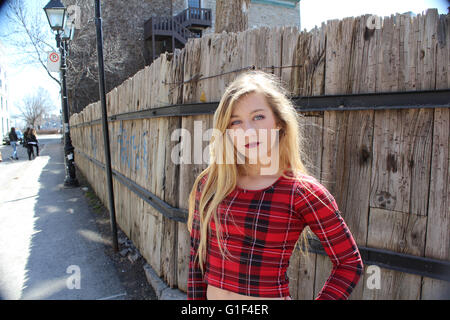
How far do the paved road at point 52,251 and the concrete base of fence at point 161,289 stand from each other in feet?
1.10

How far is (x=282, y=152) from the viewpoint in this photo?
1.56 metres

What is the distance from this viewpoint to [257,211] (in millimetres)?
1403

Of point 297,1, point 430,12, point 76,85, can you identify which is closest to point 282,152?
point 430,12

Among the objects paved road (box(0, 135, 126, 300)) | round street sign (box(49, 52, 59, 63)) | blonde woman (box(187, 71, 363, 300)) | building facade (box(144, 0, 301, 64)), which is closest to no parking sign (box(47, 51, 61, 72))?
round street sign (box(49, 52, 59, 63))

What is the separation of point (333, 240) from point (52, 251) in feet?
14.5

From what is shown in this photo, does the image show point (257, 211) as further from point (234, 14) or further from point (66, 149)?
point (66, 149)

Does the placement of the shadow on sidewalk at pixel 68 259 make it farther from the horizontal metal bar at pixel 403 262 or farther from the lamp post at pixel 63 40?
the horizontal metal bar at pixel 403 262

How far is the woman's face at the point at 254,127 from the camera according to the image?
1.46 meters

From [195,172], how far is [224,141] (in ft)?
4.44

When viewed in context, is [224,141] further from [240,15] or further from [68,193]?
[68,193]

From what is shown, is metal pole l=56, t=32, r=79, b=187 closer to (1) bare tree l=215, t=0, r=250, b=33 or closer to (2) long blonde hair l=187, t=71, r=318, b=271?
(1) bare tree l=215, t=0, r=250, b=33

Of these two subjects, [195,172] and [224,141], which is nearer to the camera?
[224,141]

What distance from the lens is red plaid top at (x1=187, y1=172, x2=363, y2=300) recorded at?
4.23ft

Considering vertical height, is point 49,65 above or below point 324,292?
above
